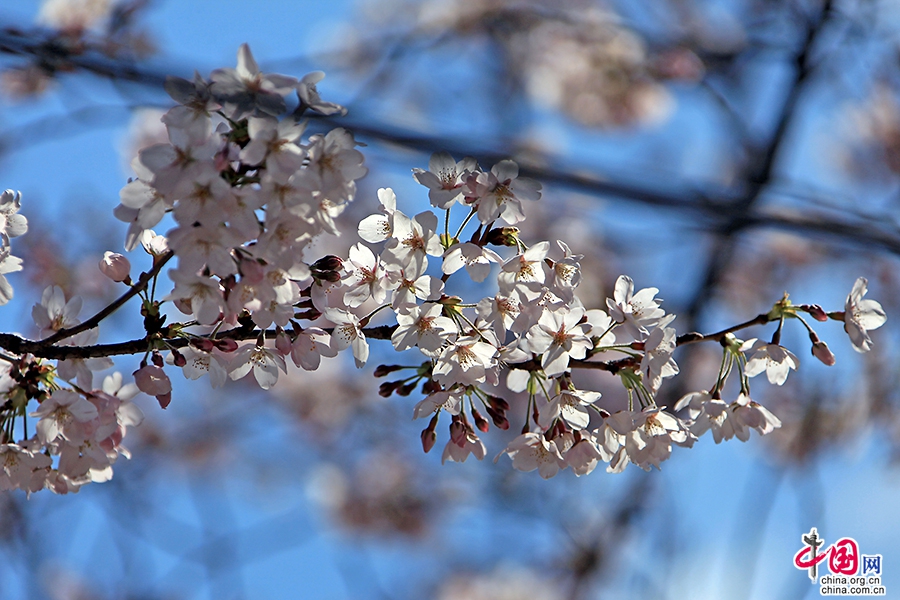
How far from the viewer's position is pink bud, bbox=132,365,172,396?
151cm

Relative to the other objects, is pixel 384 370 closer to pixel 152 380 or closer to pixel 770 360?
pixel 152 380

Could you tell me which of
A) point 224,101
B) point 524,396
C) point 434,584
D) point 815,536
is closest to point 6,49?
point 224,101

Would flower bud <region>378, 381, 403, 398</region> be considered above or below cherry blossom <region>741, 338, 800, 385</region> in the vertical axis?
below

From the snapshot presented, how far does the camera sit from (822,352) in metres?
1.67

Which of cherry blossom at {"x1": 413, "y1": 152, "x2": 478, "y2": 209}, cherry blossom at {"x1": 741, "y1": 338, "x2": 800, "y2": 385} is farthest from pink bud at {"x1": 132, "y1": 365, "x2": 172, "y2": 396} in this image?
cherry blossom at {"x1": 741, "y1": 338, "x2": 800, "y2": 385}

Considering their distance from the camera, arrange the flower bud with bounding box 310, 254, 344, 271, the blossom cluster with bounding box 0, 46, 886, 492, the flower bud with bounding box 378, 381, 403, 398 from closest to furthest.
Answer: the blossom cluster with bounding box 0, 46, 886, 492
the flower bud with bounding box 310, 254, 344, 271
the flower bud with bounding box 378, 381, 403, 398

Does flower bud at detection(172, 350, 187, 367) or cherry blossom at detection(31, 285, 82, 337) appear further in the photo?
cherry blossom at detection(31, 285, 82, 337)

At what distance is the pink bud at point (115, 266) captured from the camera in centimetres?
158

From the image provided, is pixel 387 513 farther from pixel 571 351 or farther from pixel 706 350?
pixel 571 351

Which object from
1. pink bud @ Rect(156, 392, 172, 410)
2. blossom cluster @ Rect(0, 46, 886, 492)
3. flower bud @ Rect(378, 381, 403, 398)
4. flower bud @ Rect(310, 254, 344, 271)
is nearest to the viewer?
blossom cluster @ Rect(0, 46, 886, 492)

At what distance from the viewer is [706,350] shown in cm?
585

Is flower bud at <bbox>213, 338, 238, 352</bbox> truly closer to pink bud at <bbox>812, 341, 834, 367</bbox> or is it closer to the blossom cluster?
the blossom cluster

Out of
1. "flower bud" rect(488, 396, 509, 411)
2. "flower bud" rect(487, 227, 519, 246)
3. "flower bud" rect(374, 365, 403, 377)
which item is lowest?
"flower bud" rect(488, 396, 509, 411)

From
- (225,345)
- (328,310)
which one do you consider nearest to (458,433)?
(328,310)
